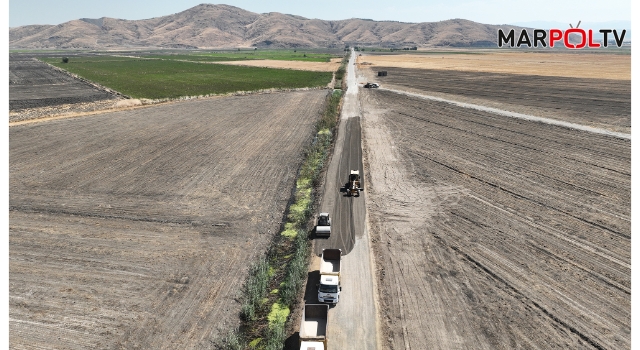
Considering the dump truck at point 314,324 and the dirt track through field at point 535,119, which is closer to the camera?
the dump truck at point 314,324

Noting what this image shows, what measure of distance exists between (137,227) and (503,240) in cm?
2407

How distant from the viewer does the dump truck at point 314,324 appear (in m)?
14.9

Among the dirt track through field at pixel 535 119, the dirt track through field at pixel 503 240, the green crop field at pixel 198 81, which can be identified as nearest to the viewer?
the dirt track through field at pixel 503 240

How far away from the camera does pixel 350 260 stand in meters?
22.0

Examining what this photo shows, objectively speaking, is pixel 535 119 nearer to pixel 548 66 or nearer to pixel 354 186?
pixel 354 186

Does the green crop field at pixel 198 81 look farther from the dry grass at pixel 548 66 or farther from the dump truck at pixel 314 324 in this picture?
the dump truck at pixel 314 324

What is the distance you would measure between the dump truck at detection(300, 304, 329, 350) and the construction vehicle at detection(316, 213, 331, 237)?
8108mm

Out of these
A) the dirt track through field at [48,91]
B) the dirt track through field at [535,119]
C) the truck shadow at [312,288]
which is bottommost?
the truck shadow at [312,288]

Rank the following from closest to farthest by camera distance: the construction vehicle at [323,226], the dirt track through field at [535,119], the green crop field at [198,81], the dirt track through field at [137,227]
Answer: the dirt track through field at [137,227] < the construction vehicle at [323,226] < the dirt track through field at [535,119] < the green crop field at [198,81]

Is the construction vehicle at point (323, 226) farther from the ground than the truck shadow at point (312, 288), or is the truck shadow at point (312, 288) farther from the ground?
the construction vehicle at point (323, 226)

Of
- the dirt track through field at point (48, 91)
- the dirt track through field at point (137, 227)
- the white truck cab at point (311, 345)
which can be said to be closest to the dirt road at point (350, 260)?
the white truck cab at point (311, 345)

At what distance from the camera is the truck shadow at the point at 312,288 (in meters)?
18.9

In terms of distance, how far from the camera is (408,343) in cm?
1614

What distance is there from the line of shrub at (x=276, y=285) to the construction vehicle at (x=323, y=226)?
939mm
